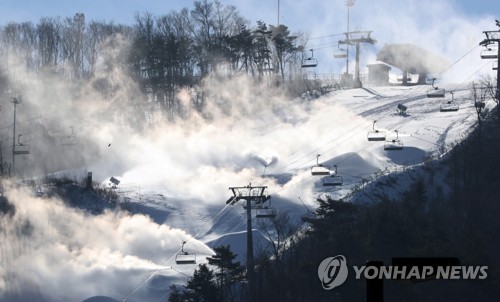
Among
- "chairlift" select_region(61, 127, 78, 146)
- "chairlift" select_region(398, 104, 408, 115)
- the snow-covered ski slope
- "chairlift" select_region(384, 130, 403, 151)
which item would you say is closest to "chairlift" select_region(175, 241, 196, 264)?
the snow-covered ski slope

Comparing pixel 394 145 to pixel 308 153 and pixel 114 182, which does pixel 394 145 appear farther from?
pixel 114 182

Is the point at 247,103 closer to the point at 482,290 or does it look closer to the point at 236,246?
the point at 236,246

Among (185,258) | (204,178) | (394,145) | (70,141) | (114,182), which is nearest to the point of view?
(185,258)

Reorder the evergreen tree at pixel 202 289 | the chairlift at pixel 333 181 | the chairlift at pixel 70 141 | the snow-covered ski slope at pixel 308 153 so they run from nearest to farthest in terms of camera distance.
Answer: the evergreen tree at pixel 202 289 → the chairlift at pixel 333 181 → the snow-covered ski slope at pixel 308 153 → the chairlift at pixel 70 141

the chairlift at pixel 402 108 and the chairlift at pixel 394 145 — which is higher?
the chairlift at pixel 402 108

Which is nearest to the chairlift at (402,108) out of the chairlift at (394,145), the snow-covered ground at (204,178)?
the snow-covered ground at (204,178)

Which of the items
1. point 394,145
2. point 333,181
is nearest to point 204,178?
point 333,181

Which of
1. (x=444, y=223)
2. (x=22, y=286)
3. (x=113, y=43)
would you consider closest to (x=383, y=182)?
(x=444, y=223)

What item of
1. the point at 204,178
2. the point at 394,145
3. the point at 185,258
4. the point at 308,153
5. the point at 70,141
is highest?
the point at 394,145

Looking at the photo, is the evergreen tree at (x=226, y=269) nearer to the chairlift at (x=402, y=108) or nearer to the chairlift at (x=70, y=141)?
the chairlift at (x=70, y=141)
